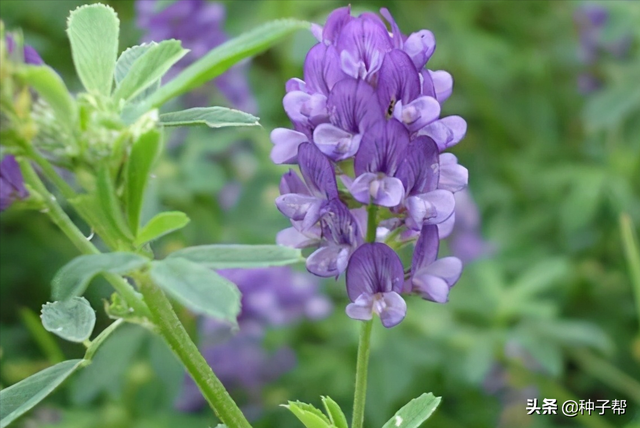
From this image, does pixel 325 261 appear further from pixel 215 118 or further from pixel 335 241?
pixel 215 118

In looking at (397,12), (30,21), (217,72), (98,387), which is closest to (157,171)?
(98,387)

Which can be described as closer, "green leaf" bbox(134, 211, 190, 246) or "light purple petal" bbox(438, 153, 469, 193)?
"green leaf" bbox(134, 211, 190, 246)

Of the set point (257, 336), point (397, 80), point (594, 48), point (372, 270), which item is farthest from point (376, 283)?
point (594, 48)

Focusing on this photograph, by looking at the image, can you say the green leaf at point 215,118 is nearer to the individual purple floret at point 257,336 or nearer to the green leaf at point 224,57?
the green leaf at point 224,57

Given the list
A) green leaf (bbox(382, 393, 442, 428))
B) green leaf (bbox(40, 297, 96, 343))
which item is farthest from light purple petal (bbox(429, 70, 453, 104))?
green leaf (bbox(40, 297, 96, 343))

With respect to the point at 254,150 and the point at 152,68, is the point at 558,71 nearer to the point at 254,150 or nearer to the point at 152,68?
the point at 254,150

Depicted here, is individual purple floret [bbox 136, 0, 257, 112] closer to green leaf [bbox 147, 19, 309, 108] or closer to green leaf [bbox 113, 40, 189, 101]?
green leaf [bbox 113, 40, 189, 101]

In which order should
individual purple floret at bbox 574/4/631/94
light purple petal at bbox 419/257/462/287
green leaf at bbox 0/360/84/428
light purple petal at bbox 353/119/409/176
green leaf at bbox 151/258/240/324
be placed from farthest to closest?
individual purple floret at bbox 574/4/631/94, light purple petal at bbox 419/257/462/287, light purple petal at bbox 353/119/409/176, green leaf at bbox 0/360/84/428, green leaf at bbox 151/258/240/324

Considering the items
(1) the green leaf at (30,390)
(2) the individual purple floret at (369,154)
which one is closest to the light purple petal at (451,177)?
(2) the individual purple floret at (369,154)
